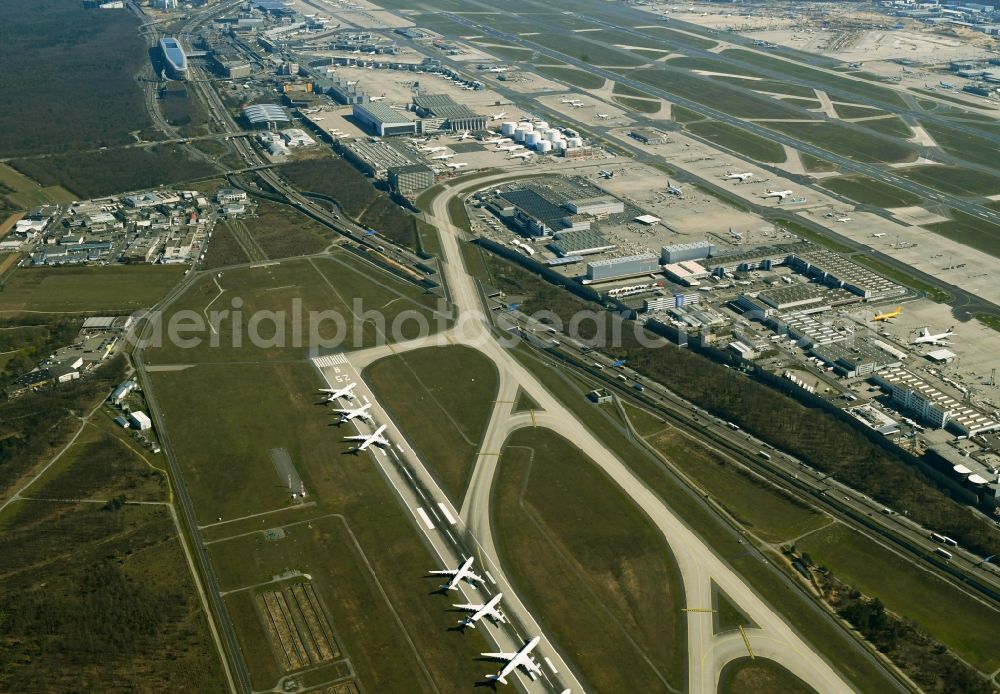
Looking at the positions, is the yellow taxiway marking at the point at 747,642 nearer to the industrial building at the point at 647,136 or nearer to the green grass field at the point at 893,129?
the industrial building at the point at 647,136

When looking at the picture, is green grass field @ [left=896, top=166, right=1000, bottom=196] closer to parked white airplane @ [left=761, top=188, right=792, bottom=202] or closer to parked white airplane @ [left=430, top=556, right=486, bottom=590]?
parked white airplane @ [left=761, top=188, right=792, bottom=202]

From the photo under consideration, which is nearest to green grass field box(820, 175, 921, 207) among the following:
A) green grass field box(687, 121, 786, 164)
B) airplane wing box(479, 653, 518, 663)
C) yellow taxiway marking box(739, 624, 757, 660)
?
green grass field box(687, 121, 786, 164)

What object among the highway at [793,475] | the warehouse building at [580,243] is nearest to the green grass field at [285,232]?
the warehouse building at [580,243]

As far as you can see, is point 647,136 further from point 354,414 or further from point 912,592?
point 912,592

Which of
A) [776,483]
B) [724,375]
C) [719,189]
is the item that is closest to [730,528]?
[776,483]

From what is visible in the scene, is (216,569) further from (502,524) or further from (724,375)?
(724,375)

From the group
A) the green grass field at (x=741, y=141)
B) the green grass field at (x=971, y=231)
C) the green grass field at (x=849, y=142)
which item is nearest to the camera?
the green grass field at (x=971, y=231)
